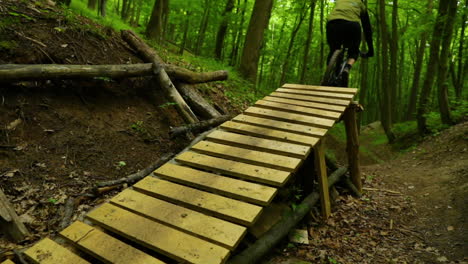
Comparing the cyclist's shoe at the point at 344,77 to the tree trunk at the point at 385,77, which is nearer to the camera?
the cyclist's shoe at the point at 344,77

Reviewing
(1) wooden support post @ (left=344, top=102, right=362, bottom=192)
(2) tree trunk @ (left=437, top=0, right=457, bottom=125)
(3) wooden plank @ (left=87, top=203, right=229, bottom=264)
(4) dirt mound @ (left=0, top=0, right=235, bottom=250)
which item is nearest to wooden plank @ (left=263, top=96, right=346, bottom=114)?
(1) wooden support post @ (left=344, top=102, right=362, bottom=192)

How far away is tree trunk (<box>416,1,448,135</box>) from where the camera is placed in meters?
9.48

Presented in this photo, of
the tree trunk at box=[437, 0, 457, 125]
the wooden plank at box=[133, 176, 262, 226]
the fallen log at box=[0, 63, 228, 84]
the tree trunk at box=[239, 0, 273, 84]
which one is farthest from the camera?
the tree trunk at box=[239, 0, 273, 84]

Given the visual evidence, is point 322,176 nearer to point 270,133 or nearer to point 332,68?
point 270,133

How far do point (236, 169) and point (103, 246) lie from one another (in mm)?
1506

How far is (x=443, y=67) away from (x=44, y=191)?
1124 centimetres

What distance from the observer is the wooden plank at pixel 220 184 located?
Answer: 9.50 feet

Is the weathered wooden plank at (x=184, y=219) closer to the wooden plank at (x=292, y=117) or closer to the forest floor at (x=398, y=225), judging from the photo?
the forest floor at (x=398, y=225)

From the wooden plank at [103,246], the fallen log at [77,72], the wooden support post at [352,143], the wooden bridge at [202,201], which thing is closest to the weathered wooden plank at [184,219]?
the wooden bridge at [202,201]

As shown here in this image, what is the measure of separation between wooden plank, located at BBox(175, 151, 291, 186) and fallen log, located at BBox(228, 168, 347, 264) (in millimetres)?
768

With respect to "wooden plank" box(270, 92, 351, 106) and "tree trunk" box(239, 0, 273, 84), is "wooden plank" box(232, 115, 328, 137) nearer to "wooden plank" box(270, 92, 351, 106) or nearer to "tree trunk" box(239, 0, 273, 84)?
"wooden plank" box(270, 92, 351, 106)

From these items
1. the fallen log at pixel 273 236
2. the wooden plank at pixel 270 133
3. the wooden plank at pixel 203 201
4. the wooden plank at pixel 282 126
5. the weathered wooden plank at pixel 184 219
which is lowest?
the fallen log at pixel 273 236

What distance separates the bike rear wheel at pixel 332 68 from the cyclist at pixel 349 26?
0.22m

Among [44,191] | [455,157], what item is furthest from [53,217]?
[455,157]
